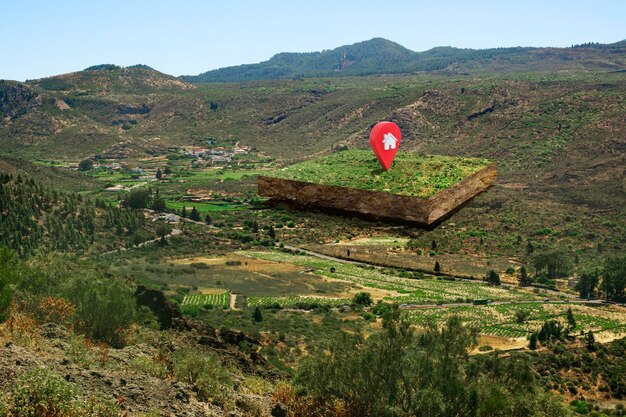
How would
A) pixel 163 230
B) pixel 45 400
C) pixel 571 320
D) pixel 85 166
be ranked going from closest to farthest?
pixel 45 400, pixel 571 320, pixel 163 230, pixel 85 166

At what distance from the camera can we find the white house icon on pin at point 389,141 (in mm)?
8305

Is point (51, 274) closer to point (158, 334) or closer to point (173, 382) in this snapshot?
point (158, 334)

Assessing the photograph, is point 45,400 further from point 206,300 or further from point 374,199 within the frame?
point 206,300

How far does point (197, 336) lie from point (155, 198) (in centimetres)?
8472

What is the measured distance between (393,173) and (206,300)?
70.8m

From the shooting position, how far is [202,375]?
28.3 meters

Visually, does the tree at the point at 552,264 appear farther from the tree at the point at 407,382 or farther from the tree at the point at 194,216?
the tree at the point at 407,382

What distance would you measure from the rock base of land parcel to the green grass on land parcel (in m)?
0.06

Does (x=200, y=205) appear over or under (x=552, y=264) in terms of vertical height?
over

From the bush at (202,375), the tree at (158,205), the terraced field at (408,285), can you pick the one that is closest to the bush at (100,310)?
the bush at (202,375)

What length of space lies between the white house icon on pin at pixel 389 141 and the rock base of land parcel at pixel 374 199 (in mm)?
968

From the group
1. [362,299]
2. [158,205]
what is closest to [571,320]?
[362,299]

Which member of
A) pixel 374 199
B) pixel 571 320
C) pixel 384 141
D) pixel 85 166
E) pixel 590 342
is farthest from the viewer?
pixel 85 166

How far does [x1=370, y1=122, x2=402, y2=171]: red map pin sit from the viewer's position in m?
8.22
